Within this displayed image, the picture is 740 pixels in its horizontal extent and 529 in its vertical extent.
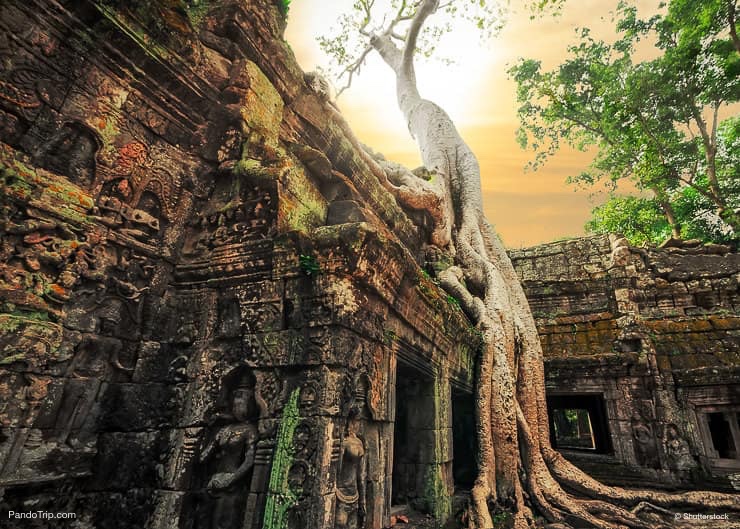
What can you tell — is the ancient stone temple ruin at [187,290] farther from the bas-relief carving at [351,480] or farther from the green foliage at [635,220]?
the green foliage at [635,220]

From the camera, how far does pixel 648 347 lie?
7070 millimetres

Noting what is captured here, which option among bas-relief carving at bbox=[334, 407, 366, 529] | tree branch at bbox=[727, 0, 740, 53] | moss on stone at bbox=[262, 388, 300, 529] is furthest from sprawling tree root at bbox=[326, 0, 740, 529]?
tree branch at bbox=[727, 0, 740, 53]

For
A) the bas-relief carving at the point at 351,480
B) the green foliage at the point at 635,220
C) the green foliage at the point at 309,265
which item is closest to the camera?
the bas-relief carving at the point at 351,480

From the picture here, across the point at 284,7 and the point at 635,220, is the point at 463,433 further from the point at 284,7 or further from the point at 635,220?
the point at 635,220

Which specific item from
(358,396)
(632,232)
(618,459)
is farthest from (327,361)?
(632,232)

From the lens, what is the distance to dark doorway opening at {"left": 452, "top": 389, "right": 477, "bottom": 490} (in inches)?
205

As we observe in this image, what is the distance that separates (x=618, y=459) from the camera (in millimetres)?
6727

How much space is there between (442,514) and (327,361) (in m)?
2.33

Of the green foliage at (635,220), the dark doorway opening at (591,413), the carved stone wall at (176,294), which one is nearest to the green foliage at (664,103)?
the green foliage at (635,220)

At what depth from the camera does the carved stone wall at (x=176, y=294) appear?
78.5 inches

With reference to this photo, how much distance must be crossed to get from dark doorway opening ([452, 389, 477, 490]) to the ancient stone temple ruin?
1762mm

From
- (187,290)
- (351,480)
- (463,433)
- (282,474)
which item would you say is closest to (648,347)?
(463,433)

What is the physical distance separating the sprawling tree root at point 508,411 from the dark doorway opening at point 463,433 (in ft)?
1.90

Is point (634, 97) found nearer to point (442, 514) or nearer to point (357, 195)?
point (357, 195)
